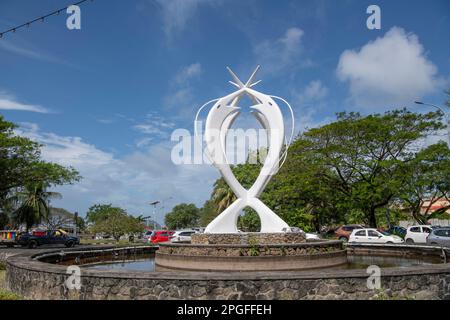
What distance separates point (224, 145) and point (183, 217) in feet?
224

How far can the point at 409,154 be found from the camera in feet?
100

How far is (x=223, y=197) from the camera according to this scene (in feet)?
142

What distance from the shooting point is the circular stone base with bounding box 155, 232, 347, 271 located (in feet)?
42.0

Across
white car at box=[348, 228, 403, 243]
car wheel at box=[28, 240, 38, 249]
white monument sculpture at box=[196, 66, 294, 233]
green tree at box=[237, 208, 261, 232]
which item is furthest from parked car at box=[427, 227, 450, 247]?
car wheel at box=[28, 240, 38, 249]

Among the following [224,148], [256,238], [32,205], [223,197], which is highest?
[224,148]

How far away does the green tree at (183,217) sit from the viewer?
83.8m

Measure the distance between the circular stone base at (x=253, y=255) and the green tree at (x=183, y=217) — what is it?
2746 inches

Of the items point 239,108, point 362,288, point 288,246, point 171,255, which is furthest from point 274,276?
point 239,108

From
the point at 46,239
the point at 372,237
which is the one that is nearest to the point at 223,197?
the point at 46,239

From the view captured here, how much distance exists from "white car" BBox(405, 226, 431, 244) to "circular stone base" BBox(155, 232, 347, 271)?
41.7ft

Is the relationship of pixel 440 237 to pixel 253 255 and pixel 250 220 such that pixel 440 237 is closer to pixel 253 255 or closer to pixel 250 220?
pixel 253 255

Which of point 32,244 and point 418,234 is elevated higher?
point 418,234

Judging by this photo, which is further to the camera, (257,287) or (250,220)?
(250,220)

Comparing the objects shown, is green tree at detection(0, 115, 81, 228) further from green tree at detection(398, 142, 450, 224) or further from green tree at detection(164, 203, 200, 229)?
green tree at detection(164, 203, 200, 229)
